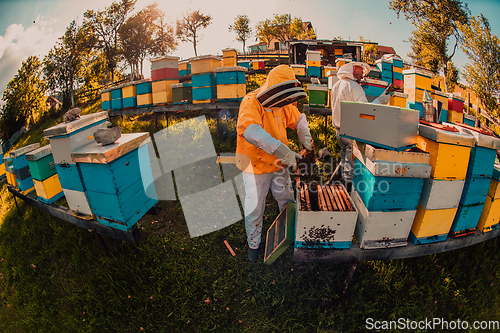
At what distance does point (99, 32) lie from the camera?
13.0 metres

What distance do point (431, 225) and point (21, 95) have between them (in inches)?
635

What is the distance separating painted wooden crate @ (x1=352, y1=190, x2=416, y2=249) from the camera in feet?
6.04

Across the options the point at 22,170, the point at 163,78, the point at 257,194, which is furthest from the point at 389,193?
the point at 163,78

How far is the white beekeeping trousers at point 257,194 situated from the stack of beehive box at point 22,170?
357 centimetres

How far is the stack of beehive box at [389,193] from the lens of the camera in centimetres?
171

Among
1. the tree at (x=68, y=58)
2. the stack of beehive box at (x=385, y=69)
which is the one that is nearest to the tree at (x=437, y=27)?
the stack of beehive box at (x=385, y=69)

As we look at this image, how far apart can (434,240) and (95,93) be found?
1922 cm

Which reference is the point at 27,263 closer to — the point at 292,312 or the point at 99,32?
the point at 292,312

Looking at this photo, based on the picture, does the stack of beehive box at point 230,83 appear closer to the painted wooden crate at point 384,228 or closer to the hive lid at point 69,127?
the hive lid at point 69,127

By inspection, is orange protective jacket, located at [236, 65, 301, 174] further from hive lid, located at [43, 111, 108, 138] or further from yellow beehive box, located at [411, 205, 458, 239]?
hive lid, located at [43, 111, 108, 138]

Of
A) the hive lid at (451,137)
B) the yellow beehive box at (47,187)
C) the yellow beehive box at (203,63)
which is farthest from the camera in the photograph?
the yellow beehive box at (203,63)

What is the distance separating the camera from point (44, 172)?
2.92m

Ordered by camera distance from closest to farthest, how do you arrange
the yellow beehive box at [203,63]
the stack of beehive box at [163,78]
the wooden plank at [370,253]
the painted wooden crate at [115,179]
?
the wooden plank at [370,253] → the painted wooden crate at [115,179] → the yellow beehive box at [203,63] → the stack of beehive box at [163,78]

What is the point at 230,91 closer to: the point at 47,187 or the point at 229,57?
the point at 229,57
